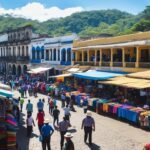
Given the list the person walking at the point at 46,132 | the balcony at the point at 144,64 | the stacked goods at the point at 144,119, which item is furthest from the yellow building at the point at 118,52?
the person walking at the point at 46,132

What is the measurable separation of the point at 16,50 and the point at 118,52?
28.4 m

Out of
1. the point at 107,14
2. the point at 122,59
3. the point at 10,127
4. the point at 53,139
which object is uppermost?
the point at 107,14

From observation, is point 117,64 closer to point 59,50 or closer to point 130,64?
point 130,64

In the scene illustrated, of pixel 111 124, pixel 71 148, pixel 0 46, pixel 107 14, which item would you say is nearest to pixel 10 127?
pixel 71 148

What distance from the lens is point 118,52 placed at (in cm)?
3256

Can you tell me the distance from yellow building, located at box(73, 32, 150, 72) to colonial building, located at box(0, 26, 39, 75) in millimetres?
16155

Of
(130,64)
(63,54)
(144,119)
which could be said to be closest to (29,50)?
(63,54)

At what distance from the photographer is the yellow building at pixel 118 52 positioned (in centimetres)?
2762

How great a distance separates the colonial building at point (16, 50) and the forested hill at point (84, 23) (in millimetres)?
53210

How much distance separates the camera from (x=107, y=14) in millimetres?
150125

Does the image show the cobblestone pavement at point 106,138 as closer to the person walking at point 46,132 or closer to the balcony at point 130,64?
the person walking at point 46,132

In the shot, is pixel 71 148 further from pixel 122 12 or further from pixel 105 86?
pixel 122 12

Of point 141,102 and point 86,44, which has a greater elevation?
point 86,44

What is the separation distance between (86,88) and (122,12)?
429 feet
